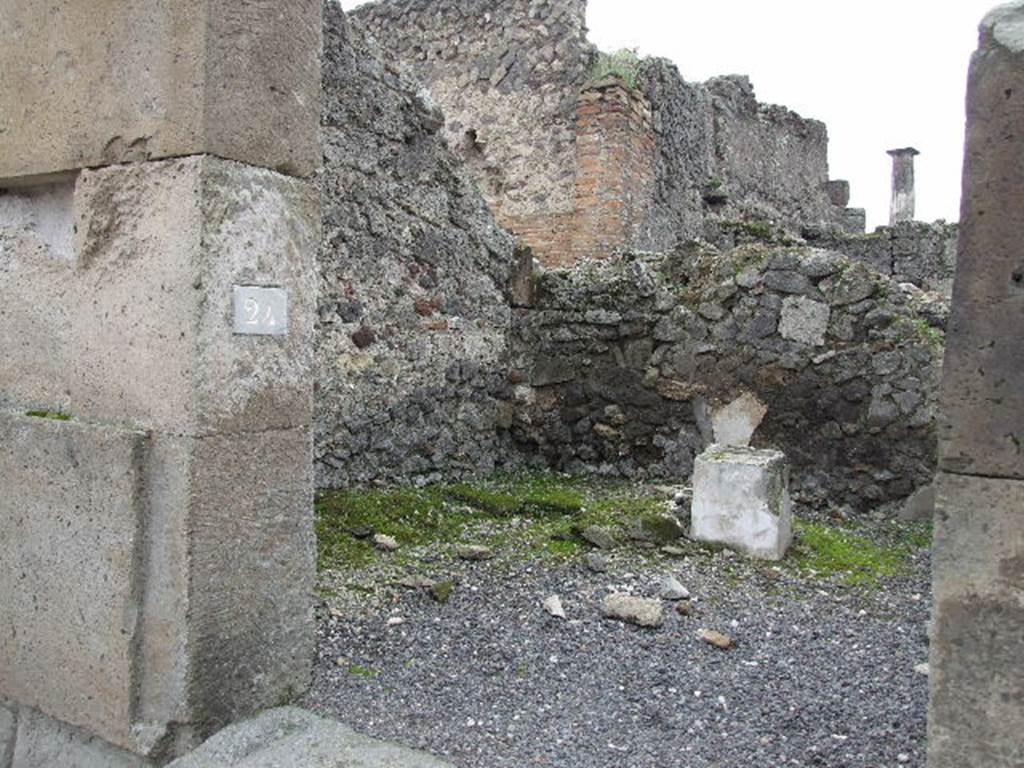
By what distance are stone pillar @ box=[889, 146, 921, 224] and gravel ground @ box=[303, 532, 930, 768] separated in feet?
54.5

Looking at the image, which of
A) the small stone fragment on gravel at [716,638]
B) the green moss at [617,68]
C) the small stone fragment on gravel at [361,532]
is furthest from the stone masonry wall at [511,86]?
the small stone fragment on gravel at [716,638]

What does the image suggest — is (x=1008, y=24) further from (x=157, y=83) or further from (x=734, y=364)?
(x=734, y=364)

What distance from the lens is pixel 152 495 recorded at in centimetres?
251

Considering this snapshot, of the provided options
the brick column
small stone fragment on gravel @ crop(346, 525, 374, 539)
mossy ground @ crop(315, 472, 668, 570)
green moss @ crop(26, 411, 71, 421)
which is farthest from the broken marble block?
the brick column

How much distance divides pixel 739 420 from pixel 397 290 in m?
2.39

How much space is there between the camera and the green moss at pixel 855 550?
14.4 feet

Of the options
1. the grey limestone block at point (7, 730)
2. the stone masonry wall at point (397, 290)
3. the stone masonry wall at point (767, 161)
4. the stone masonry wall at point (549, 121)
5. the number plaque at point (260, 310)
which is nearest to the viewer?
the number plaque at point (260, 310)

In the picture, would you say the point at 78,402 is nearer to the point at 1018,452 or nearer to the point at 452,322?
the point at 1018,452

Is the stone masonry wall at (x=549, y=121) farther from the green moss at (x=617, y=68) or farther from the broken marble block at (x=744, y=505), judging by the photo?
the broken marble block at (x=744, y=505)

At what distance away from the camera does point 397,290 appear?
18.8 feet

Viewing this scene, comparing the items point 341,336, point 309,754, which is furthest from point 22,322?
point 341,336

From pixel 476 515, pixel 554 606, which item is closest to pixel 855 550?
pixel 554 606

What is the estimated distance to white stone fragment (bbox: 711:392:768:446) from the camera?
6031 millimetres

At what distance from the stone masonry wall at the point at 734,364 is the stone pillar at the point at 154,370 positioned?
3.91 metres
